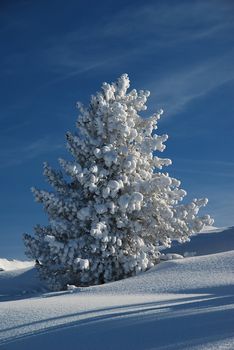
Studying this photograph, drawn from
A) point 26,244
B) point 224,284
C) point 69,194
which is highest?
point 69,194

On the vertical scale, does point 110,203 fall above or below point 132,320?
above

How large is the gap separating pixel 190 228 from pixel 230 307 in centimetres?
826

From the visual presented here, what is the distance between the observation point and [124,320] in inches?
257

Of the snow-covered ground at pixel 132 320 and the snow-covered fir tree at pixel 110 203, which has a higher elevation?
the snow-covered fir tree at pixel 110 203

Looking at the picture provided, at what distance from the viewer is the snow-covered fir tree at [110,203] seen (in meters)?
13.8

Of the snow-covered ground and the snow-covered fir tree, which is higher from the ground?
the snow-covered fir tree

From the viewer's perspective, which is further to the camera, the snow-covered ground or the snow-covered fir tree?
the snow-covered fir tree

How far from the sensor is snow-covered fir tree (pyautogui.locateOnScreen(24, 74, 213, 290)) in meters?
13.8

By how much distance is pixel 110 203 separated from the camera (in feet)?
45.2

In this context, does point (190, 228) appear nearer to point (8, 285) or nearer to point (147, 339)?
point (8, 285)

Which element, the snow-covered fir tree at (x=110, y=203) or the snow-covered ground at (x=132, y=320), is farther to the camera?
the snow-covered fir tree at (x=110, y=203)

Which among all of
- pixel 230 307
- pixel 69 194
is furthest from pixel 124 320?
pixel 69 194

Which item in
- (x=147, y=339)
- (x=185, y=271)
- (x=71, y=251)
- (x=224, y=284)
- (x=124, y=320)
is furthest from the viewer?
(x=71, y=251)

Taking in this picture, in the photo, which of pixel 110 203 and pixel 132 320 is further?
pixel 110 203
